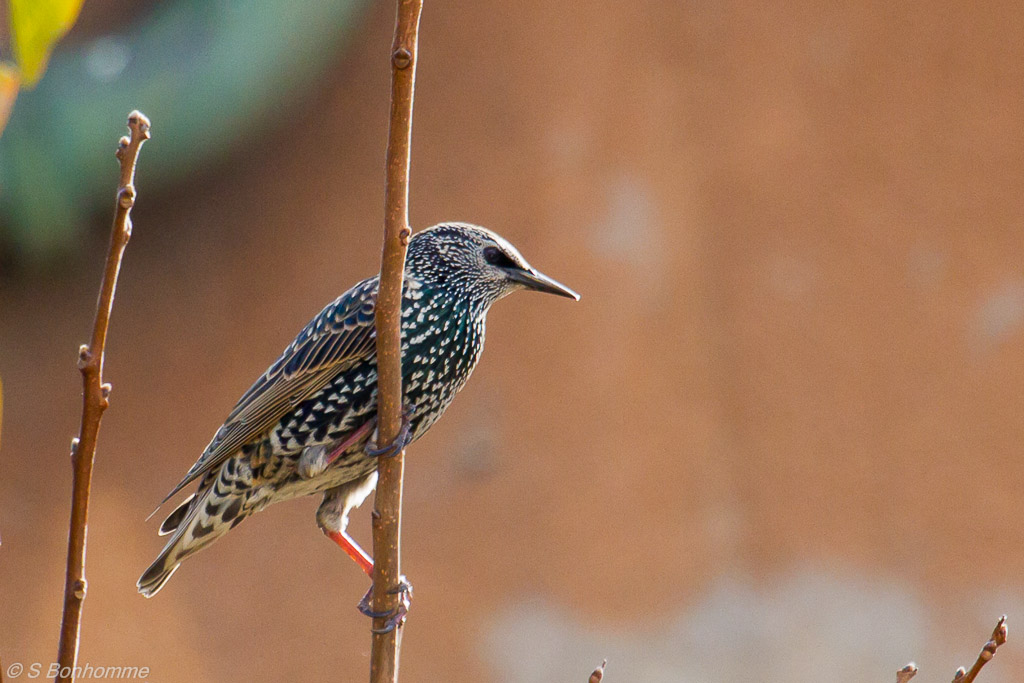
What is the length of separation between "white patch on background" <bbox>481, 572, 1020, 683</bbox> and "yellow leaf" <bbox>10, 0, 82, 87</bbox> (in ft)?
15.7

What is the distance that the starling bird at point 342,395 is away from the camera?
2.30 m

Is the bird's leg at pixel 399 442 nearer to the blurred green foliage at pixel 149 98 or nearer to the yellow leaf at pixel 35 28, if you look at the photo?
the yellow leaf at pixel 35 28

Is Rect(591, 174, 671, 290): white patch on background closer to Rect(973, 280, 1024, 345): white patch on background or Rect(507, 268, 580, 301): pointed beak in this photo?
Rect(973, 280, 1024, 345): white patch on background

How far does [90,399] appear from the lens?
3.52 feet

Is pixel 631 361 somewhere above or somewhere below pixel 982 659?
above

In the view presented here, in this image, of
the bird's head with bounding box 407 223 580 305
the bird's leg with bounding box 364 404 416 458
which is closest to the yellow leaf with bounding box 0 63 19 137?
the bird's leg with bounding box 364 404 416 458

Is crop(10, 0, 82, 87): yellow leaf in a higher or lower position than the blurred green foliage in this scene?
lower

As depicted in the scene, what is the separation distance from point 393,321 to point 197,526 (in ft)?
3.53

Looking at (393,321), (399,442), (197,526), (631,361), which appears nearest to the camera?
(393,321)

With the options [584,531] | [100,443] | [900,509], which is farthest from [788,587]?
[100,443]

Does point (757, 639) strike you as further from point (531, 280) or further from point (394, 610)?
point (394, 610)

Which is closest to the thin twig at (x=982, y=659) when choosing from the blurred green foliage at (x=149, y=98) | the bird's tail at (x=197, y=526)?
the bird's tail at (x=197, y=526)

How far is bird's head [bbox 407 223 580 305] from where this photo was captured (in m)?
2.45

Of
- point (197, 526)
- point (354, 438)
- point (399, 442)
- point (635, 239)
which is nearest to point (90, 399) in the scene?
point (399, 442)
